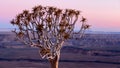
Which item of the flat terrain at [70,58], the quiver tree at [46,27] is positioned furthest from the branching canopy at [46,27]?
the flat terrain at [70,58]

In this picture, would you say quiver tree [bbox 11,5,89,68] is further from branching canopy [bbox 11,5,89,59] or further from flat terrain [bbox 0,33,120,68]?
flat terrain [bbox 0,33,120,68]

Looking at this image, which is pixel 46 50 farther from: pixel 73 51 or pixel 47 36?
pixel 73 51

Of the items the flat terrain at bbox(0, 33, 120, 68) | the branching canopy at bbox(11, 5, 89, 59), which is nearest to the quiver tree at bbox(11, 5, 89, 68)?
the branching canopy at bbox(11, 5, 89, 59)

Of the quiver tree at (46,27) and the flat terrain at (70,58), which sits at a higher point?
the quiver tree at (46,27)

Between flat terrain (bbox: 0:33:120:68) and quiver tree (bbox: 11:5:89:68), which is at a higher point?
quiver tree (bbox: 11:5:89:68)

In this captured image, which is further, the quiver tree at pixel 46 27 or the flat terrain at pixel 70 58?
the flat terrain at pixel 70 58

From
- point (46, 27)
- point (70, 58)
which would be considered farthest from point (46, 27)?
point (70, 58)

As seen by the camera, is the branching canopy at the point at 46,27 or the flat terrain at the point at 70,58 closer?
the branching canopy at the point at 46,27

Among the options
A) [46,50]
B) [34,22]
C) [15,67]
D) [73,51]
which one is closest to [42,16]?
[34,22]

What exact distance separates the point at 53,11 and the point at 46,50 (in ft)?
4.96

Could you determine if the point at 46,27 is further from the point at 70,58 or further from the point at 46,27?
the point at 70,58

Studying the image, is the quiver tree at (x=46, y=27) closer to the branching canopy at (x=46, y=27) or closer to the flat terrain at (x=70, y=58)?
the branching canopy at (x=46, y=27)

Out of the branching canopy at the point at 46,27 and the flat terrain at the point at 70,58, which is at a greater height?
the branching canopy at the point at 46,27

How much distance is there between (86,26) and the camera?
14.0m
